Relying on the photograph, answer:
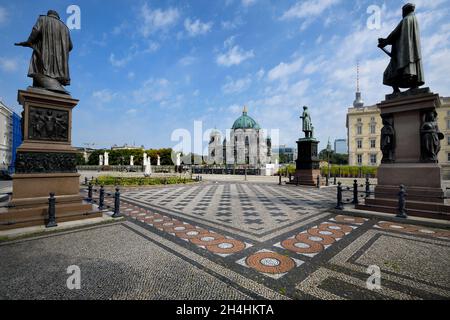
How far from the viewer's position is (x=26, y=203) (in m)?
5.45

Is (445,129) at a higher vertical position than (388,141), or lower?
higher

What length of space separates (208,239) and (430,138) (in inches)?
282

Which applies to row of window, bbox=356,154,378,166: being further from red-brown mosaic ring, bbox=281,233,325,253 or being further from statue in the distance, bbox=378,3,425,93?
red-brown mosaic ring, bbox=281,233,325,253

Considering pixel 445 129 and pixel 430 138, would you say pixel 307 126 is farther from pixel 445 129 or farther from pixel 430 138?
pixel 445 129

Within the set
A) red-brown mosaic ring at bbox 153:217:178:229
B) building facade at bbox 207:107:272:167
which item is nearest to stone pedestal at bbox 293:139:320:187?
red-brown mosaic ring at bbox 153:217:178:229

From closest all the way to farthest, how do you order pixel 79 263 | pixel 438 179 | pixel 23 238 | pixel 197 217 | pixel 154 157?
1. pixel 79 263
2. pixel 23 238
3. pixel 438 179
4. pixel 197 217
5. pixel 154 157

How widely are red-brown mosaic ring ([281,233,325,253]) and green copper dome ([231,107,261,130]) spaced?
84121 millimetres

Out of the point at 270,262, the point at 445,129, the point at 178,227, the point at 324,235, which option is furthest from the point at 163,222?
the point at 445,129

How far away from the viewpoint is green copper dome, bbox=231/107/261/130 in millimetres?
87500

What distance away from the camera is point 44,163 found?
5.90 meters

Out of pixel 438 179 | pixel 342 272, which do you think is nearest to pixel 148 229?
pixel 342 272

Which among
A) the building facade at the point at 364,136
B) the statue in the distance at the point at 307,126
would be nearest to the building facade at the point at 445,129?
the building facade at the point at 364,136
